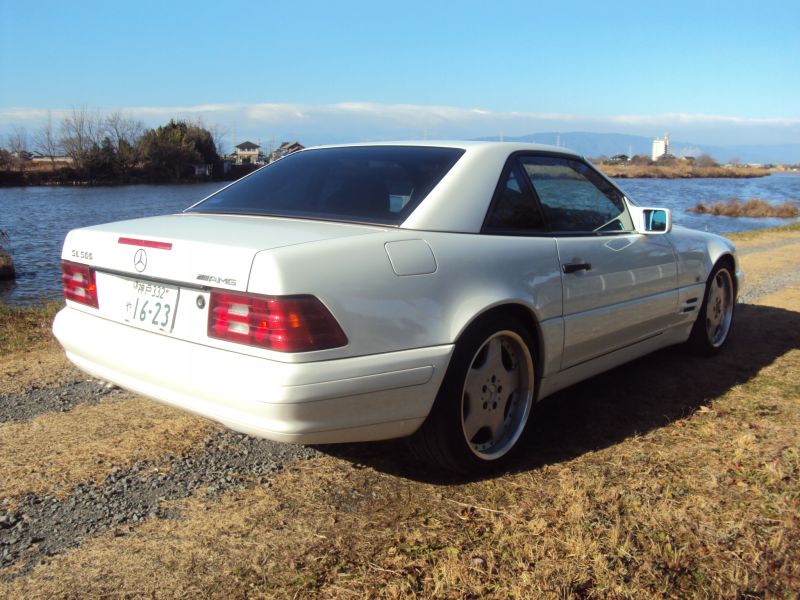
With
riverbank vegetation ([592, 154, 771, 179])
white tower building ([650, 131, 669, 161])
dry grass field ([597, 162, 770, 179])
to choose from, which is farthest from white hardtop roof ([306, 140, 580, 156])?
white tower building ([650, 131, 669, 161])

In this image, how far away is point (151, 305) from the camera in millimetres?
2686

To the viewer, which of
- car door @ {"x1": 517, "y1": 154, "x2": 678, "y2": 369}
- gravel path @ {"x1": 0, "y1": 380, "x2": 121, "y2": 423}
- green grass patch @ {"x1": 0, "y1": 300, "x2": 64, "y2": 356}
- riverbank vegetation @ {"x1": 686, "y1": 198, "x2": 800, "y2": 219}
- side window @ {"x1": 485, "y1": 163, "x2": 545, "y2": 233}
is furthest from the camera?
riverbank vegetation @ {"x1": 686, "y1": 198, "x2": 800, "y2": 219}

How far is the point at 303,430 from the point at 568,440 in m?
1.66

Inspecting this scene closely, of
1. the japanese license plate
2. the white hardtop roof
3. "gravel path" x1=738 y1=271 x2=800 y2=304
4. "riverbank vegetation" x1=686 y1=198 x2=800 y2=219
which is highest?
the white hardtop roof

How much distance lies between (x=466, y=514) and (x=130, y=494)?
1385 mm

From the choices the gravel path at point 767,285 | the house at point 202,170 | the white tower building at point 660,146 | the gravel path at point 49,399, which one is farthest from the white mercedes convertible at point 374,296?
the white tower building at point 660,146

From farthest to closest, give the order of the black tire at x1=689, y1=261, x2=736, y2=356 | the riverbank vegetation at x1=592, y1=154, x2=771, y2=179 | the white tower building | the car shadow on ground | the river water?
the white tower building → the riverbank vegetation at x1=592, y1=154, x2=771, y2=179 → the river water → the black tire at x1=689, y1=261, x2=736, y2=356 → the car shadow on ground

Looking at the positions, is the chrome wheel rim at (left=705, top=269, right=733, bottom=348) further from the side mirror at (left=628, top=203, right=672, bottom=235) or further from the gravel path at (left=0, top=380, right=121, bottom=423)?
the gravel path at (left=0, top=380, right=121, bottom=423)

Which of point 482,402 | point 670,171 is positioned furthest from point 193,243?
point 670,171

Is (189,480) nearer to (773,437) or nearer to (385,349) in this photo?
(385,349)

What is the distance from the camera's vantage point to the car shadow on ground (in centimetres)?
326

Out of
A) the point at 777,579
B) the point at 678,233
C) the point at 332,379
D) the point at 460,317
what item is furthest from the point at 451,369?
the point at 678,233

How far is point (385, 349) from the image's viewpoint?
251 centimetres

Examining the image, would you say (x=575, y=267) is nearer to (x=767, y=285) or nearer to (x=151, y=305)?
(x=151, y=305)
